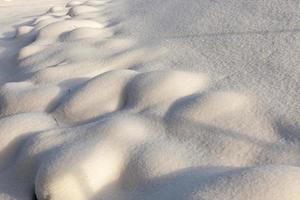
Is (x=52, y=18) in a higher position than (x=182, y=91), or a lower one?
lower

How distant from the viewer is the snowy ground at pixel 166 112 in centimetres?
82

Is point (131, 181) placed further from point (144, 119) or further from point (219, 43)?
point (219, 43)

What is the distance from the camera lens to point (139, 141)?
92 centimetres

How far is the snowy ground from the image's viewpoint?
82cm

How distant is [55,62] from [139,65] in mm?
382

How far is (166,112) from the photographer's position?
1014 mm

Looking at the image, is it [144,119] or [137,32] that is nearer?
[144,119]

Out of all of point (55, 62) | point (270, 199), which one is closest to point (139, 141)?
point (270, 199)

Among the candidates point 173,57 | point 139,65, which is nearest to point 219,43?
point 173,57

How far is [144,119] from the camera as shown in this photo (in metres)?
1.01

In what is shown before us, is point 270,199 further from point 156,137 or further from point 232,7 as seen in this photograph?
point 232,7

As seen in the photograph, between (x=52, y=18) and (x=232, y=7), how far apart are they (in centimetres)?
118

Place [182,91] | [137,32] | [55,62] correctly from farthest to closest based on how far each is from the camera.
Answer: [137,32] → [55,62] → [182,91]

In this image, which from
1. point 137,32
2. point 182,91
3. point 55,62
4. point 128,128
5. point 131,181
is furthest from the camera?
point 137,32
